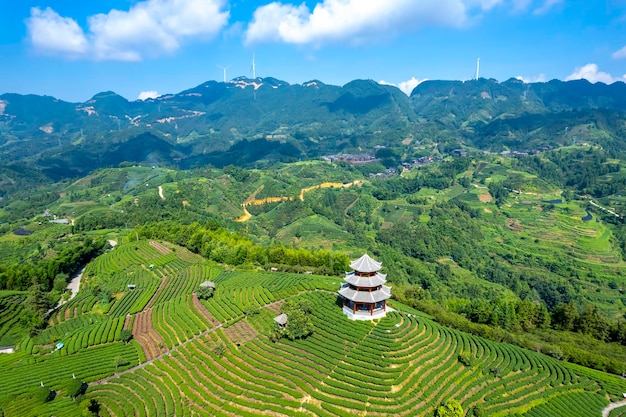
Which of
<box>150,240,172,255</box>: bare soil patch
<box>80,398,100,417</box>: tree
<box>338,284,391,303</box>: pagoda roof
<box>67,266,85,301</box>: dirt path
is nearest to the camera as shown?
<box>80,398,100,417</box>: tree

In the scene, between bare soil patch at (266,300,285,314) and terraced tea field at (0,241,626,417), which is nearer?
terraced tea field at (0,241,626,417)

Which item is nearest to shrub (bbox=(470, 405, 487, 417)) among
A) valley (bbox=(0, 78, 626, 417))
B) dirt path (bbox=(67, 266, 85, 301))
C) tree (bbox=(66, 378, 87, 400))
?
valley (bbox=(0, 78, 626, 417))

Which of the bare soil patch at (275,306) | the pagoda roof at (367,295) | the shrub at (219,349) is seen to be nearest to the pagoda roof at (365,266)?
the pagoda roof at (367,295)

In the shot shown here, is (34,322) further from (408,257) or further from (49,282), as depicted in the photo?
(408,257)

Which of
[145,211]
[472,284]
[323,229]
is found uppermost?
[145,211]

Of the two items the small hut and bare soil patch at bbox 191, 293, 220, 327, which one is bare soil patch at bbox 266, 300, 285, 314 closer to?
the small hut

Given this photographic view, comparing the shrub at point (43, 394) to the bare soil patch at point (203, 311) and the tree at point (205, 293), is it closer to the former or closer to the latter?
the bare soil patch at point (203, 311)

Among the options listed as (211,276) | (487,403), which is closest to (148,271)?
(211,276)
